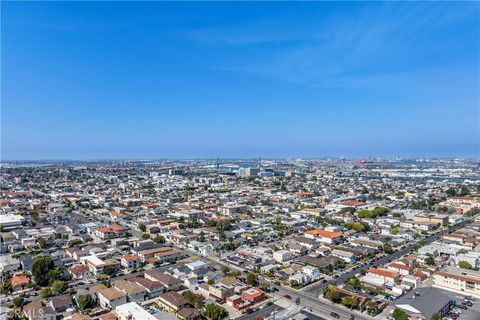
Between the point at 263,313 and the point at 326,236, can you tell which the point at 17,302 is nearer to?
the point at 263,313

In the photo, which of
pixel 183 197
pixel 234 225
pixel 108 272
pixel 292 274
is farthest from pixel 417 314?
pixel 183 197

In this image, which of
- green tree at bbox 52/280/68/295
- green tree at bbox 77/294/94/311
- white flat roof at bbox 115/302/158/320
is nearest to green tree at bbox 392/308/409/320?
white flat roof at bbox 115/302/158/320

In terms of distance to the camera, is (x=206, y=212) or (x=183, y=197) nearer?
(x=206, y=212)

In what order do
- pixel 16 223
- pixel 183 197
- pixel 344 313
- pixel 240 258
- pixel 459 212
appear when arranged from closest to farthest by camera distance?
pixel 344 313
pixel 240 258
pixel 16 223
pixel 459 212
pixel 183 197

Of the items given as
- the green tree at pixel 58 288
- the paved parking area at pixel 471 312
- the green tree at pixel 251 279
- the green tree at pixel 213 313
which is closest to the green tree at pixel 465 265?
the paved parking area at pixel 471 312

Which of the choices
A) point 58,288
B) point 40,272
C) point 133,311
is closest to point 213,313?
point 133,311

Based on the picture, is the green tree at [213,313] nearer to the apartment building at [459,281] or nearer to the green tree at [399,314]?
the green tree at [399,314]

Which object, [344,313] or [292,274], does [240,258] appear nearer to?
[292,274]
